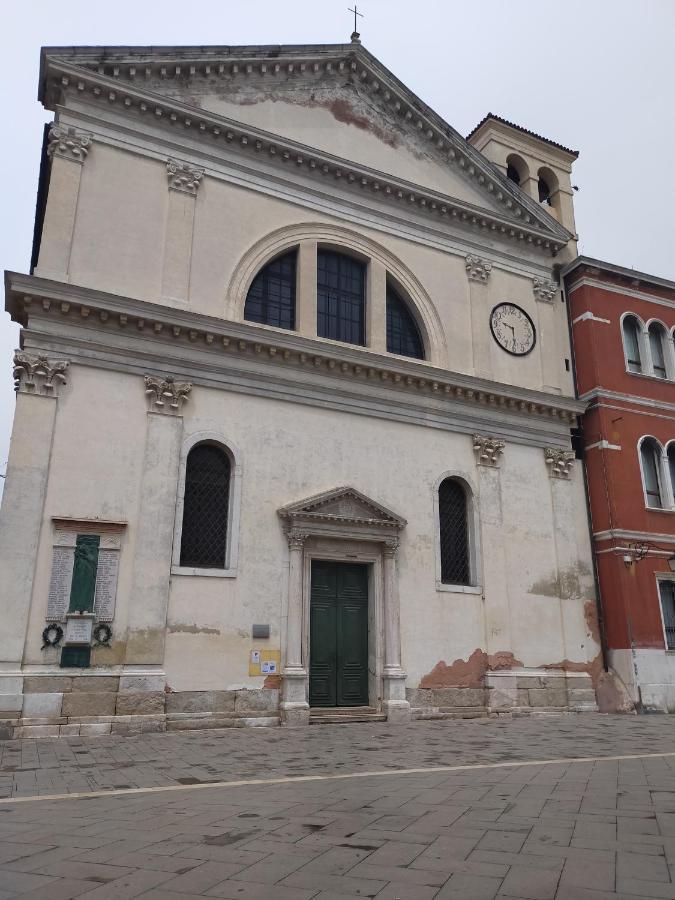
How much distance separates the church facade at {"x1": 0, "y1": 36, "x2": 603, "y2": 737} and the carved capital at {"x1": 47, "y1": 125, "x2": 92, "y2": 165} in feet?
0.19

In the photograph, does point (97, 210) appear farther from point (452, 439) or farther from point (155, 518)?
point (452, 439)

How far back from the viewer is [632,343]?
21281mm

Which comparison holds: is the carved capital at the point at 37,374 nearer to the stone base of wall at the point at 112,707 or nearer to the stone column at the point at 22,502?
the stone column at the point at 22,502

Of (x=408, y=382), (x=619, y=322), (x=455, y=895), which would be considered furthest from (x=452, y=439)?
(x=455, y=895)

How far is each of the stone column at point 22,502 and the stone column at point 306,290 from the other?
5.63 metres

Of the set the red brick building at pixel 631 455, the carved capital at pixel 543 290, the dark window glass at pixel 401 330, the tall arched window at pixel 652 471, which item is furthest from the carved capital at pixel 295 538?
the carved capital at pixel 543 290

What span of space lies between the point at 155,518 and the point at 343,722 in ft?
19.0

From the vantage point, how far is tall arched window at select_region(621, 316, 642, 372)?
21000 mm

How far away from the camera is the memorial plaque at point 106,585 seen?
13.1 m

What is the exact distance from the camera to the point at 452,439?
18062 mm

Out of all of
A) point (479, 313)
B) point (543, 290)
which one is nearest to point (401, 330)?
point (479, 313)

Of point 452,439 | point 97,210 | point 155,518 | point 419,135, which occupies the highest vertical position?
point 419,135

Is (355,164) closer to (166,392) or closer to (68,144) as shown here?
(68,144)

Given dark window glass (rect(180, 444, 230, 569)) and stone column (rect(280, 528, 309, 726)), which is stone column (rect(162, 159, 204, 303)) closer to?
dark window glass (rect(180, 444, 230, 569))
